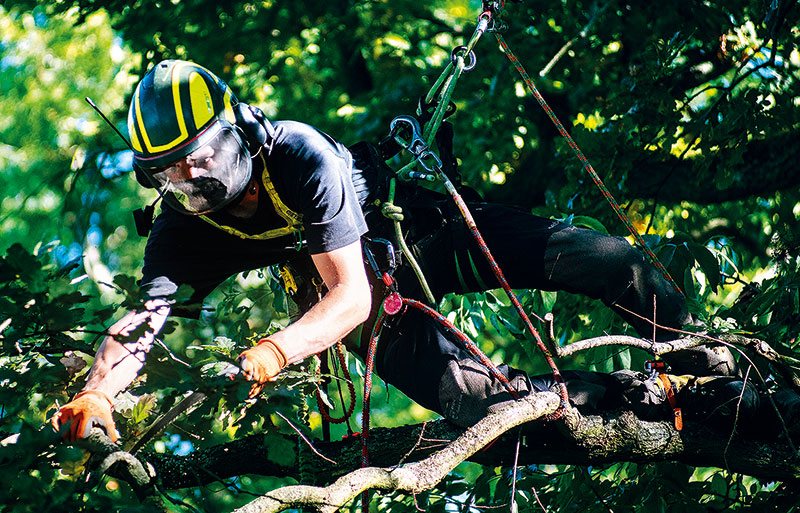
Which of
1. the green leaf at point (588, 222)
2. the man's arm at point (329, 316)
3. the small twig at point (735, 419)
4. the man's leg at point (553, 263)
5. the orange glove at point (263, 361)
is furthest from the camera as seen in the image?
the green leaf at point (588, 222)

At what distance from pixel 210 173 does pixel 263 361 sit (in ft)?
2.31

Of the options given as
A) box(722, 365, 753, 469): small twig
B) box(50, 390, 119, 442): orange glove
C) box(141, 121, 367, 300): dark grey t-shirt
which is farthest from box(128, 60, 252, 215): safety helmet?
box(722, 365, 753, 469): small twig

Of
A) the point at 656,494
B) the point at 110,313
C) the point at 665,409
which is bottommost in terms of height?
the point at 656,494

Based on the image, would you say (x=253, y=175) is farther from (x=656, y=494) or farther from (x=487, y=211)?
(x=656, y=494)

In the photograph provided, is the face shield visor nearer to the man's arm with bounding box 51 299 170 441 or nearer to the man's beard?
the man's beard

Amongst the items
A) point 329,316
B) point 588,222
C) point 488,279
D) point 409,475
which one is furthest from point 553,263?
point 409,475

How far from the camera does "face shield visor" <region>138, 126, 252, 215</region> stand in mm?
2572

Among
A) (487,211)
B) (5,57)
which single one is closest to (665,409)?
(487,211)

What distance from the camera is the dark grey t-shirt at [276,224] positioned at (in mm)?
2479

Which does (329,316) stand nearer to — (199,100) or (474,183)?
(199,100)

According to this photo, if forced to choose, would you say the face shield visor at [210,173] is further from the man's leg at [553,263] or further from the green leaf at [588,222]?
the green leaf at [588,222]

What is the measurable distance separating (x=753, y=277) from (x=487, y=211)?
359 cm

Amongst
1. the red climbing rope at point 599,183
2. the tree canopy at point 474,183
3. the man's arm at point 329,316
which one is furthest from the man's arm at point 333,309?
the red climbing rope at point 599,183

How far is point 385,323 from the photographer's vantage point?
9.30 feet
